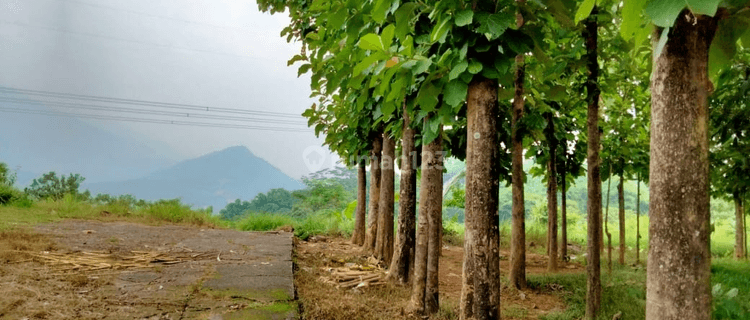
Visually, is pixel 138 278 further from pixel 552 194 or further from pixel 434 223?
pixel 552 194

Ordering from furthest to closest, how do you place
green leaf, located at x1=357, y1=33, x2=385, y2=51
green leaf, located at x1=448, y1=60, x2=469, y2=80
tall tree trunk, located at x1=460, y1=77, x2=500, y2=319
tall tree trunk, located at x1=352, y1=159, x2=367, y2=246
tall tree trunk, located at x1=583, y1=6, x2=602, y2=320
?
1. tall tree trunk, located at x1=352, y1=159, x2=367, y2=246
2. tall tree trunk, located at x1=583, y1=6, x2=602, y2=320
3. tall tree trunk, located at x1=460, y1=77, x2=500, y2=319
4. green leaf, located at x1=448, y1=60, x2=469, y2=80
5. green leaf, located at x1=357, y1=33, x2=385, y2=51

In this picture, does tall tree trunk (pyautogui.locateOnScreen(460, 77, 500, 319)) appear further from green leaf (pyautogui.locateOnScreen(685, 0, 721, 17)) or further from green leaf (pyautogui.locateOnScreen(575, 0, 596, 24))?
green leaf (pyautogui.locateOnScreen(685, 0, 721, 17))

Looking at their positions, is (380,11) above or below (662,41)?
above

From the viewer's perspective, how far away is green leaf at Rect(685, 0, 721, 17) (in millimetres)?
990

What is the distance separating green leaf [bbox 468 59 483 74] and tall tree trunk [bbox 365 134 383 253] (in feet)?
20.0

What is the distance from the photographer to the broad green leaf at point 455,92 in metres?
2.75

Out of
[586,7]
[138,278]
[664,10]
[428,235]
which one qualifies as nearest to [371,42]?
[586,7]

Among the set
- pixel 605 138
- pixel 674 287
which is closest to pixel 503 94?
pixel 674 287

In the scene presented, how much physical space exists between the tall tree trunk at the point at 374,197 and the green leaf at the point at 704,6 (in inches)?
309

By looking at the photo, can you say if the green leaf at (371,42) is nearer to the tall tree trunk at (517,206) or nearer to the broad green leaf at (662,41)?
the broad green leaf at (662,41)

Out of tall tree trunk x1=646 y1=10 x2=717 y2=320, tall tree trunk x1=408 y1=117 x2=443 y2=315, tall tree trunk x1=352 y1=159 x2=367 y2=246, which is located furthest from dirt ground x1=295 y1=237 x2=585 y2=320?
tall tree trunk x1=646 y1=10 x2=717 y2=320

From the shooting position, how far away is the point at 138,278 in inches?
193

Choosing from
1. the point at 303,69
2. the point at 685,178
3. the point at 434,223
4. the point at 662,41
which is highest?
the point at 303,69

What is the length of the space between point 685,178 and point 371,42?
1467mm
